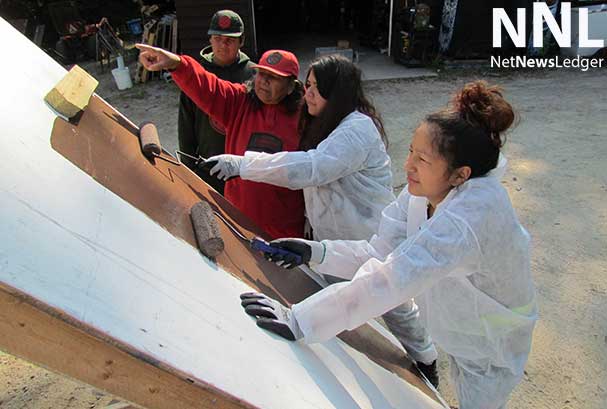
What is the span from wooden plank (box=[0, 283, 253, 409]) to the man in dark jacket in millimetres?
2135

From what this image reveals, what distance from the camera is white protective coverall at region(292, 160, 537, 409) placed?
1204 millimetres

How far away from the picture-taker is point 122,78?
8156mm

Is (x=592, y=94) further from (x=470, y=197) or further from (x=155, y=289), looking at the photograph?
(x=155, y=289)

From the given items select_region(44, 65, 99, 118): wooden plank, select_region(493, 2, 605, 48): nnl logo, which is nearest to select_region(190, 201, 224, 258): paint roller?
select_region(44, 65, 99, 118): wooden plank

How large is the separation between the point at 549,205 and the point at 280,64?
10.9ft

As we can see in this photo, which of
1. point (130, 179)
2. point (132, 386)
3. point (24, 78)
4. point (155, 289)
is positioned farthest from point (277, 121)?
point (132, 386)

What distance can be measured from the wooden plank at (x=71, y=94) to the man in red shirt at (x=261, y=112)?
52cm

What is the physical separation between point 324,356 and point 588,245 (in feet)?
10.7

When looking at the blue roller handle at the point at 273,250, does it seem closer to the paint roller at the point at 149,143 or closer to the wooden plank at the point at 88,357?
the paint roller at the point at 149,143

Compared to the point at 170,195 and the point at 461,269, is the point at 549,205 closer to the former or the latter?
the point at 461,269

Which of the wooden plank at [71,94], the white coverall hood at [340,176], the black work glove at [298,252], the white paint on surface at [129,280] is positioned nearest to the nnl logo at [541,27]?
the white coverall hood at [340,176]

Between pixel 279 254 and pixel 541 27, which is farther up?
pixel 541 27

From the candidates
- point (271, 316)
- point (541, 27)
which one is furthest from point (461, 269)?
point (541, 27)

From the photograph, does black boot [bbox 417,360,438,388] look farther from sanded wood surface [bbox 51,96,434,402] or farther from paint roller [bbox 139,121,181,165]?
paint roller [bbox 139,121,181,165]
